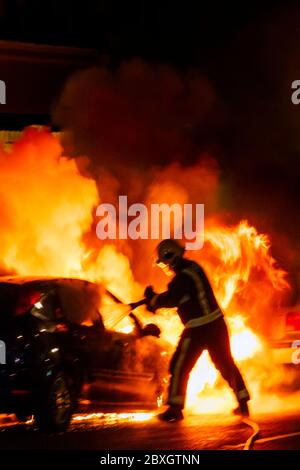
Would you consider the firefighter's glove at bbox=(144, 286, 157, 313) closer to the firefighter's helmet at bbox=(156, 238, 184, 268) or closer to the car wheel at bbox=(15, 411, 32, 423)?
the firefighter's helmet at bbox=(156, 238, 184, 268)

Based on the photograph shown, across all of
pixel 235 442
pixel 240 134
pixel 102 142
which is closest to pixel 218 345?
pixel 235 442

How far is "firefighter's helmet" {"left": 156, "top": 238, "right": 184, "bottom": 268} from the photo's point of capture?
10.9m

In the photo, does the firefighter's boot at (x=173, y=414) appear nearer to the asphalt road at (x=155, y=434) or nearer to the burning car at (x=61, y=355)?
the asphalt road at (x=155, y=434)

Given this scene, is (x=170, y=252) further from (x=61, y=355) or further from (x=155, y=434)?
(x=155, y=434)

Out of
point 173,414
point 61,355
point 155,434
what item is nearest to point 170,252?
point 61,355

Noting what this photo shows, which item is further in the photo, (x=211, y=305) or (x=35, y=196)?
(x=35, y=196)

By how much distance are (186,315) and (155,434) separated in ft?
3.94

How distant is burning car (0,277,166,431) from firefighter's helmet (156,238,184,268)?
1.09m

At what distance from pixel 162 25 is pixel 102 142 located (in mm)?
4632

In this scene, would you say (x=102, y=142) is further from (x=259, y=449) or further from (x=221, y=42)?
(x=259, y=449)

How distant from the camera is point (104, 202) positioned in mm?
15742

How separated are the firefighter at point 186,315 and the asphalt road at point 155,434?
40 cm

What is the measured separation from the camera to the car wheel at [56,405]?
410 inches

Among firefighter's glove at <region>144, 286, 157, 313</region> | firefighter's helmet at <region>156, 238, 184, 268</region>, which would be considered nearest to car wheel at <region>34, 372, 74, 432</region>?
firefighter's glove at <region>144, 286, 157, 313</region>
